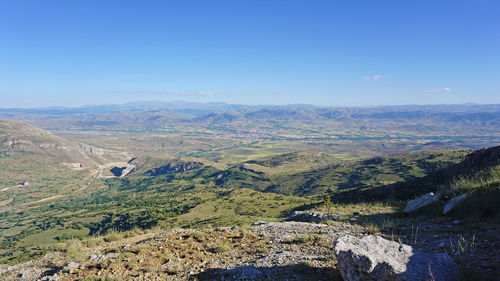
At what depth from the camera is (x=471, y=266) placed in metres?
6.36

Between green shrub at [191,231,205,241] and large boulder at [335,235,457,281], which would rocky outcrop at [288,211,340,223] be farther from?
large boulder at [335,235,457,281]

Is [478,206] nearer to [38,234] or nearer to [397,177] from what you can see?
[397,177]

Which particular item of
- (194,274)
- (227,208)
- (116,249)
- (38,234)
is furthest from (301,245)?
(38,234)

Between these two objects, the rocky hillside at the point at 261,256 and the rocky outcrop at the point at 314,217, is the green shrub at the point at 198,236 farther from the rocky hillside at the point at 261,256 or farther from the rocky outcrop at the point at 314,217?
the rocky outcrop at the point at 314,217

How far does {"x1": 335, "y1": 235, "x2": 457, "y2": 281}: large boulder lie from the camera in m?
5.76

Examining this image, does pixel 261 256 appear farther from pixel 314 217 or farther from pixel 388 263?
pixel 314 217

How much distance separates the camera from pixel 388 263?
6.01 m

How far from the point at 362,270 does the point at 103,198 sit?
224887 mm

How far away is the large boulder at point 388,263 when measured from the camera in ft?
18.9

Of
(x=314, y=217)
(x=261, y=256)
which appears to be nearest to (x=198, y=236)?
(x=261, y=256)

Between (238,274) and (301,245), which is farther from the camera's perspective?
(301,245)

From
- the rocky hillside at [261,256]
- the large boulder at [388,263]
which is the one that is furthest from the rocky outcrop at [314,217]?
the large boulder at [388,263]

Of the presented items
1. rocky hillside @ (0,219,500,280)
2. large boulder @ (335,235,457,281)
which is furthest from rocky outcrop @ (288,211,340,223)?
large boulder @ (335,235,457,281)

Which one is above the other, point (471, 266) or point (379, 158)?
point (471, 266)
